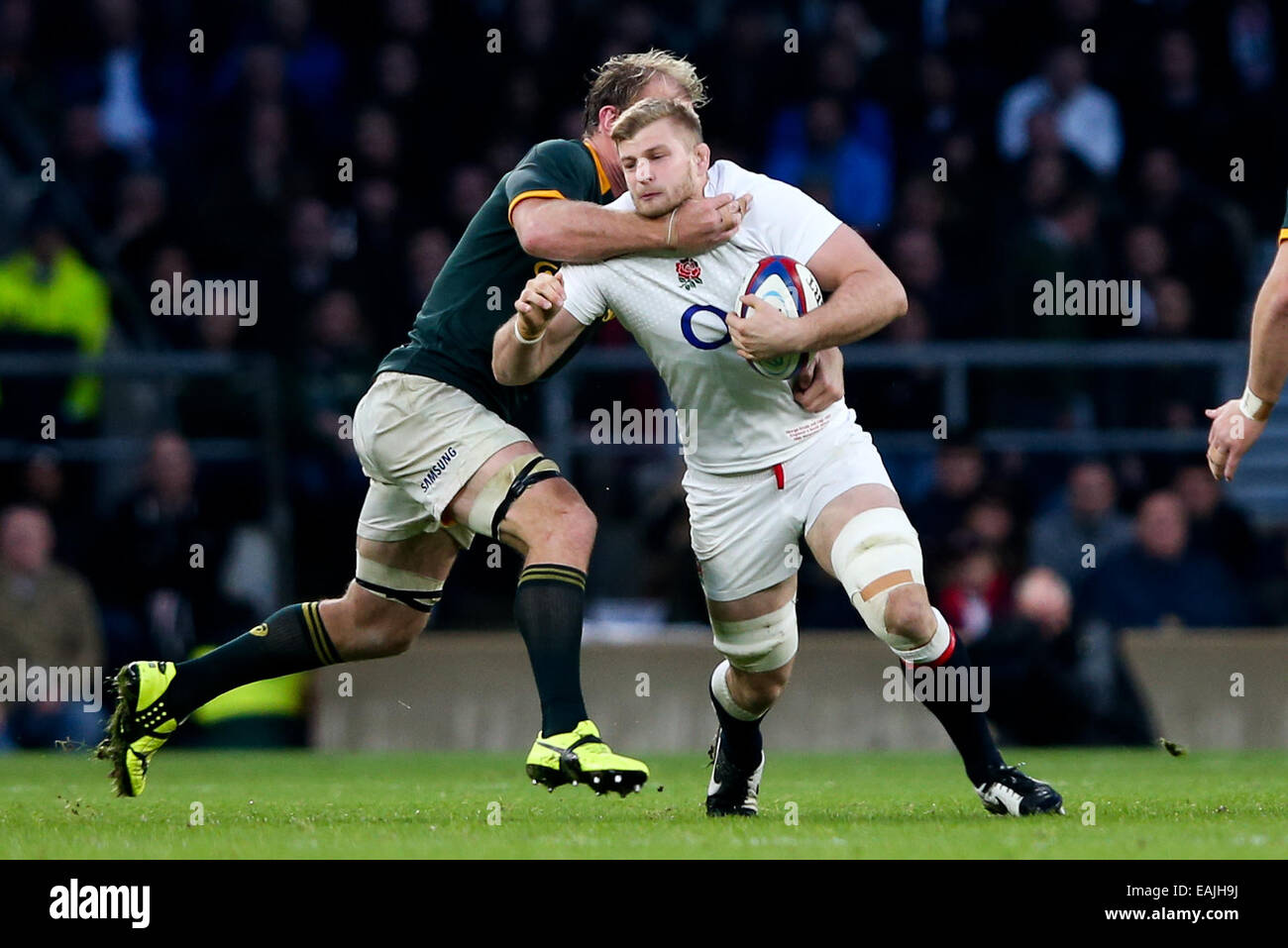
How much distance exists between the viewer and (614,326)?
13.6 metres

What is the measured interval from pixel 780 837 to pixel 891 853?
590 millimetres

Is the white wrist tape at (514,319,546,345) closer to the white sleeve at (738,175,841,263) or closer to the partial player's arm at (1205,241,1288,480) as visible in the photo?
the white sleeve at (738,175,841,263)

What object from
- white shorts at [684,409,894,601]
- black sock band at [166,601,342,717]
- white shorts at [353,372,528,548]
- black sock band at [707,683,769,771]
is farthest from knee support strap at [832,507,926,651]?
black sock band at [166,601,342,717]

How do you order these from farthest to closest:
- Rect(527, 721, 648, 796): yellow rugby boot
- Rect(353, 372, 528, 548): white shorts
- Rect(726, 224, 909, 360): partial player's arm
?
Rect(353, 372, 528, 548): white shorts
Rect(726, 224, 909, 360): partial player's arm
Rect(527, 721, 648, 796): yellow rugby boot

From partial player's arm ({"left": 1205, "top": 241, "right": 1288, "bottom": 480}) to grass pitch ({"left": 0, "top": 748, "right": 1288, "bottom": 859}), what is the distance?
1.06m

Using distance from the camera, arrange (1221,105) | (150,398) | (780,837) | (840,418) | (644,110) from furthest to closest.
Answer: (1221,105)
(150,398)
(840,418)
(644,110)
(780,837)

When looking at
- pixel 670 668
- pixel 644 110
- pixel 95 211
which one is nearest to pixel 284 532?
pixel 670 668

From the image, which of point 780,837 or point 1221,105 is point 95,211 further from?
point 780,837

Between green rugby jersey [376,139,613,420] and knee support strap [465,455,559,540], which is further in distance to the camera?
green rugby jersey [376,139,613,420]

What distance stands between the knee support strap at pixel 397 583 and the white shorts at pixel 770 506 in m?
1.09

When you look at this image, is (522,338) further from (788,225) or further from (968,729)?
(968,729)

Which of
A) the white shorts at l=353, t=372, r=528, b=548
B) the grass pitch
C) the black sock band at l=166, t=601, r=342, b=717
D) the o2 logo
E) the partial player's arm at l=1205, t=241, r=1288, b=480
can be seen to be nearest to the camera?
the grass pitch

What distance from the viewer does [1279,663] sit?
11922 mm

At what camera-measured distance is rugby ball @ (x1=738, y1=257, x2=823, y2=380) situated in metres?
6.57
